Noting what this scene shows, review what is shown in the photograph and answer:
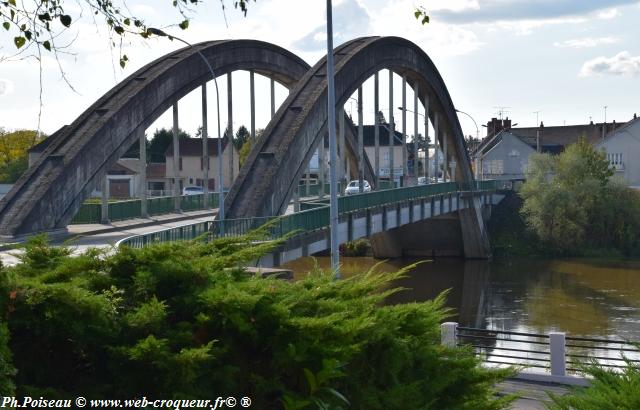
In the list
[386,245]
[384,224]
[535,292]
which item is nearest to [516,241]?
[386,245]

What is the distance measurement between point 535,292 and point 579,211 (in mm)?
16509

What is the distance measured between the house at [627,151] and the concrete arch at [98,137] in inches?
2060

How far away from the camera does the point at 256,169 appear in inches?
1185

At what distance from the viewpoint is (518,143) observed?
9075cm

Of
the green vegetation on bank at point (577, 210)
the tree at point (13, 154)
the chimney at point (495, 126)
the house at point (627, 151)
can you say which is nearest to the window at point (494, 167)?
the house at point (627, 151)

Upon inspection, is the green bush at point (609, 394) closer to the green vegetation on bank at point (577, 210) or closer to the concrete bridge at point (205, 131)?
the concrete bridge at point (205, 131)

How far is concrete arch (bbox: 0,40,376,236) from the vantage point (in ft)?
95.1

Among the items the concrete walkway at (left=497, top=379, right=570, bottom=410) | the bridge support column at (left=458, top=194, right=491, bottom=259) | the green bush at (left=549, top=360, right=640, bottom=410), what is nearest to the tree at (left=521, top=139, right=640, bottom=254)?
the bridge support column at (left=458, top=194, right=491, bottom=259)

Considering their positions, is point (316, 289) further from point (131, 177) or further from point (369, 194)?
point (131, 177)

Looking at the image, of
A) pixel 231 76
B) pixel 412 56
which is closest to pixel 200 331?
pixel 231 76

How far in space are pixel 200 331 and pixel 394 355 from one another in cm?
164

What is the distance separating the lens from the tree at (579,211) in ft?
193

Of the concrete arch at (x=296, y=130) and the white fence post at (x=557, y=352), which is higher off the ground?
the concrete arch at (x=296, y=130)

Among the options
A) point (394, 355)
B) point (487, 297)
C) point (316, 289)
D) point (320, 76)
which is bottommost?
point (487, 297)
